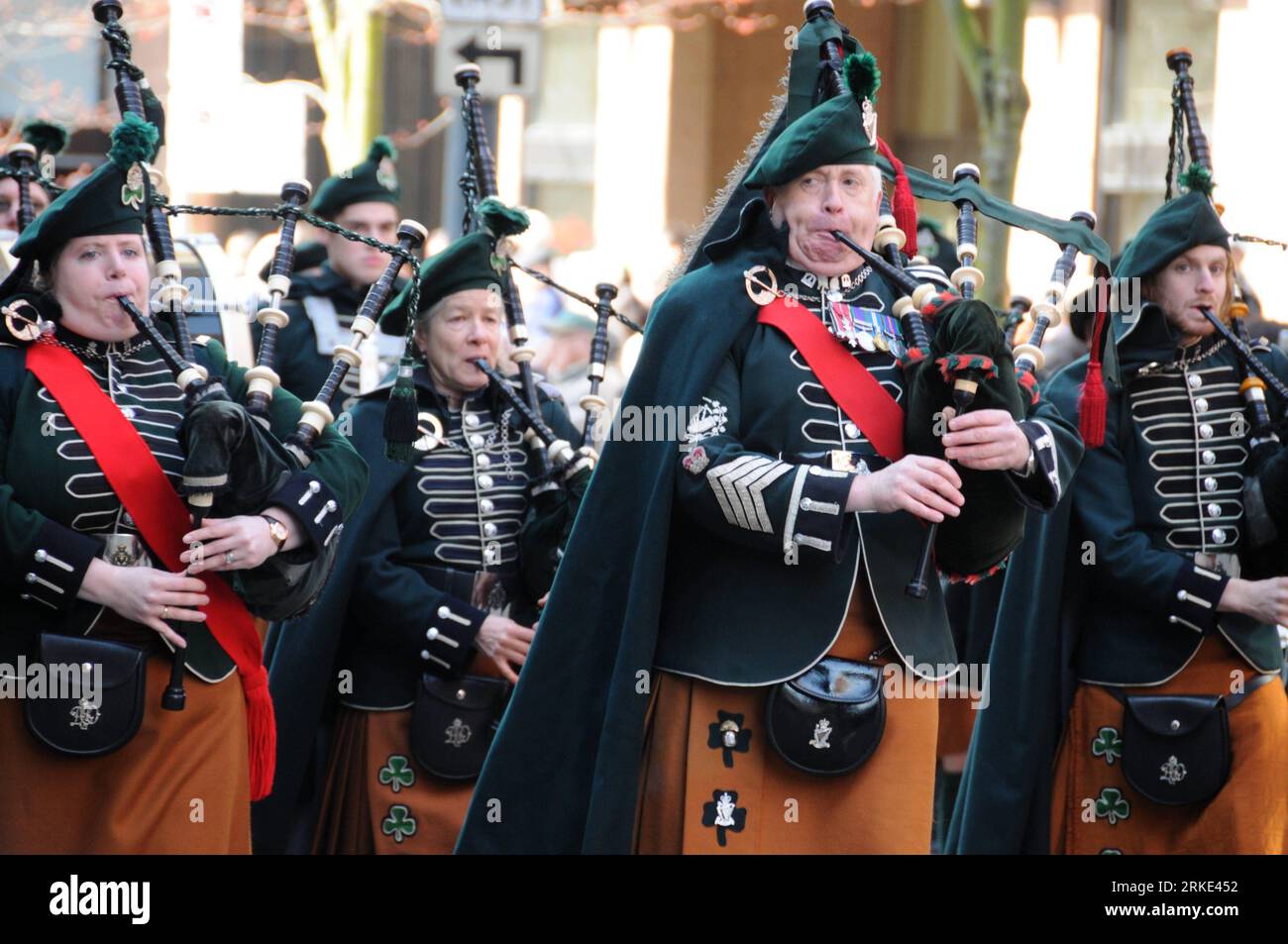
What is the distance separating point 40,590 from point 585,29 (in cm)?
1406

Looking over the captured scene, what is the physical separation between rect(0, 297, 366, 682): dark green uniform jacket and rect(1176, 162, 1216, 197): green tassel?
9.07 ft

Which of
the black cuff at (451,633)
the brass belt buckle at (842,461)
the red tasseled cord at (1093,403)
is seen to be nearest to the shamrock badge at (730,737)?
the brass belt buckle at (842,461)

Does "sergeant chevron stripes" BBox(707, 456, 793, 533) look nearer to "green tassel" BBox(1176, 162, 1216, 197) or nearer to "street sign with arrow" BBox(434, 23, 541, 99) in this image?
"green tassel" BBox(1176, 162, 1216, 197)

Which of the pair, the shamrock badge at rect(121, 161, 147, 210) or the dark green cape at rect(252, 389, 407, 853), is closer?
the shamrock badge at rect(121, 161, 147, 210)

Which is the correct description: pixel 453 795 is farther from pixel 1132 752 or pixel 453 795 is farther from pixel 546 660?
Answer: pixel 1132 752

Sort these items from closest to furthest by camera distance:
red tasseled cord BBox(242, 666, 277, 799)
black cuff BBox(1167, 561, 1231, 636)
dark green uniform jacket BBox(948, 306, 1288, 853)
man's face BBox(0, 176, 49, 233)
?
1. red tasseled cord BBox(242, 666, 277, 799)
2. black cuff BBox(1167, 561, 1231, 636)
3. dark green uniform jacket BBox(948, 306, 1288, 853)
4. man's face BBox(0, 176, 49, 233)

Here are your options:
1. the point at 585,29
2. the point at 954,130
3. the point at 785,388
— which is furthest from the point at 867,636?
the point at 954,130

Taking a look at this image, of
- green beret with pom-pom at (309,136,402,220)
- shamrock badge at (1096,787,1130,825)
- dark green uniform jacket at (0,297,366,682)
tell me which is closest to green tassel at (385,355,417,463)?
dark green uniform jacket at (0,297,366,682)

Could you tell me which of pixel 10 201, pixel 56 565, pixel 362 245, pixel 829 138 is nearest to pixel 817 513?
pixel 829 138

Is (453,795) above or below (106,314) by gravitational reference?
below

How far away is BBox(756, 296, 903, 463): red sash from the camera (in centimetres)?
462

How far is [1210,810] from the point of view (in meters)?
5.91

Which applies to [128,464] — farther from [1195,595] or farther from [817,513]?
[1195,595]

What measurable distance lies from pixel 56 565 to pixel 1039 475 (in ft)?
7.15
